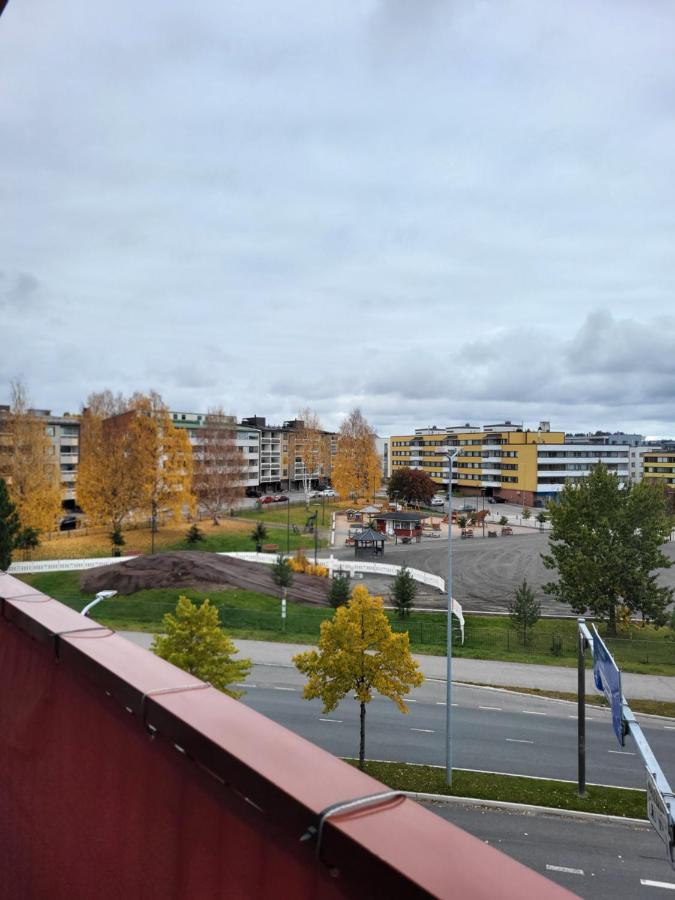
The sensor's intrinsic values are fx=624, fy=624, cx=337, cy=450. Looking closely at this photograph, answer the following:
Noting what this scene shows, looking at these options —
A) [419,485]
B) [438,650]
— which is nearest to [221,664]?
[438,650]

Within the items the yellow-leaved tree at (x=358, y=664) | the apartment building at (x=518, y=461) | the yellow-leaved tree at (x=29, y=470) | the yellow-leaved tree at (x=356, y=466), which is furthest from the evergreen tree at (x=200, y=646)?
the apartment building at (x=518, y=461)

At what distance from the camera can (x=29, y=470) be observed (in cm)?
4284

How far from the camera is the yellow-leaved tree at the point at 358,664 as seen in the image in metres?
16.6

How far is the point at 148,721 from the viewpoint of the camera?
2.27 metres

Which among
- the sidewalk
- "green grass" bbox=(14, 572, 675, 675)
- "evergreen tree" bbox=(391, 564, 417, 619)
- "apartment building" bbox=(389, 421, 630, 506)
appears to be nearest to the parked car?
"green grass" bbox=(14, 572, 675, 675)

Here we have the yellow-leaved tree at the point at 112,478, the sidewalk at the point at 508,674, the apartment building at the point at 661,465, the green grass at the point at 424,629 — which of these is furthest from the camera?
the apartment building at the point at 661,465

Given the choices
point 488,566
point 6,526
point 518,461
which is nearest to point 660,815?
point 6,526

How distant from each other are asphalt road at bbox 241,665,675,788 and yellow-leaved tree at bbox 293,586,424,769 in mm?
1977

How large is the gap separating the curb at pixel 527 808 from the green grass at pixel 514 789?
4.3 inches

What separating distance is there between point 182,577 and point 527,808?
77.5 ft

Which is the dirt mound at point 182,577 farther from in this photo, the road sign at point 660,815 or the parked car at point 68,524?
the road sign at point 660,815

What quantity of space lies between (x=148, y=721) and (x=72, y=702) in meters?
0.66

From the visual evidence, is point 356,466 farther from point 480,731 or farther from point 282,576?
point 480,731

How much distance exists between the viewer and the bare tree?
182 ft
